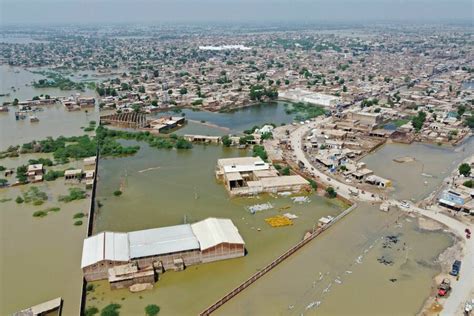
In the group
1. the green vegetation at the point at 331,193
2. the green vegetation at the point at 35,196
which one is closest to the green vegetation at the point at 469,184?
the green vegetation at the point at 331,193

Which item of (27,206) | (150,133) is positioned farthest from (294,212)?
(150,133)

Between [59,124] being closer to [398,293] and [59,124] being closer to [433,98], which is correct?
[398,293]

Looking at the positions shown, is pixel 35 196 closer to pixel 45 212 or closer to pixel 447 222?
pixel 45 212

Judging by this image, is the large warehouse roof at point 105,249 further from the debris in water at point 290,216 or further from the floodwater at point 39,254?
the debris in water at point 290,216

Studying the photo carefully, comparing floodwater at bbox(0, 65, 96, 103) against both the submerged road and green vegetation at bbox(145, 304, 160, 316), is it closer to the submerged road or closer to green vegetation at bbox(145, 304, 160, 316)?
the submerged road

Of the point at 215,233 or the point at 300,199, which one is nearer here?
the point at 215,233

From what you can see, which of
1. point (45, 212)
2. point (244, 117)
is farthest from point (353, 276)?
point (244, 117)

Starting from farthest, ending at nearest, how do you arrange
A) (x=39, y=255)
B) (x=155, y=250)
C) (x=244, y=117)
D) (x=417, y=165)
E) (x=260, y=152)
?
(x=244, y=117), (x=260, y=152), (x=417, y=165), (x=39, y=255), (x=155, y=250)
